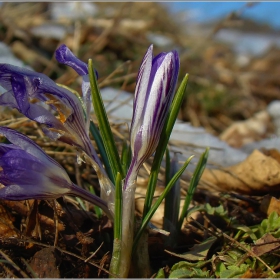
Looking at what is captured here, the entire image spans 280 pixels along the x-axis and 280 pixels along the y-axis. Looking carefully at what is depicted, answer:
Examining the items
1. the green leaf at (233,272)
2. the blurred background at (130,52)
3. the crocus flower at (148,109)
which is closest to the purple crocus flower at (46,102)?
the crocus flower at (148,109)

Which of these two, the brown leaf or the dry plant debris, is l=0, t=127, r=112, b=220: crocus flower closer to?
the dry plant debris

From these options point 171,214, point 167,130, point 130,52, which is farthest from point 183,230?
point 130,52

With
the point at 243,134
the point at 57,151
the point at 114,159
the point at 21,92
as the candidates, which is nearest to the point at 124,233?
the point at 114,159

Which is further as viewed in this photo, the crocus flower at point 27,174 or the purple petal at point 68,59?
the purple petal at point 68,59

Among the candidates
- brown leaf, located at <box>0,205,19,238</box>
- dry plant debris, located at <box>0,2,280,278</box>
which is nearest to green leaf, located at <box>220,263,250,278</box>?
dry plant debris, located at <box>0,2,280,278</box>

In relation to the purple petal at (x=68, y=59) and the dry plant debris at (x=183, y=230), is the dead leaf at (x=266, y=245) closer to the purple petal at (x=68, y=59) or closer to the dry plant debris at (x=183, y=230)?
the dry plant debris at (x=183, y=230)
